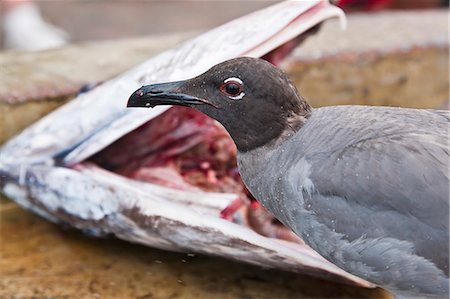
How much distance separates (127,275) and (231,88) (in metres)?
0.71

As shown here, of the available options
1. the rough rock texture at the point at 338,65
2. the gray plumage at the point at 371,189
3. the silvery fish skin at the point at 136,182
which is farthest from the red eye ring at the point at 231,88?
the rough rock texture at the point at 338,65

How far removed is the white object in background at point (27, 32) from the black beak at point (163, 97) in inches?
96.1

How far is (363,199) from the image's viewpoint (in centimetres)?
176

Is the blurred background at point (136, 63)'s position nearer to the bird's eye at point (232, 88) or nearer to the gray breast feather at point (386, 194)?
the gray breast feather at point (386, 194)

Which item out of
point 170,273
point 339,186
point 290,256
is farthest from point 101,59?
point 339,186

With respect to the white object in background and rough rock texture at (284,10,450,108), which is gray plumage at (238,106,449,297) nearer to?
rough rock texture at (284,10,450,108)

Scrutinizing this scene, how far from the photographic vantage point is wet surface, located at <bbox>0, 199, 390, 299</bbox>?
2277 millimetres

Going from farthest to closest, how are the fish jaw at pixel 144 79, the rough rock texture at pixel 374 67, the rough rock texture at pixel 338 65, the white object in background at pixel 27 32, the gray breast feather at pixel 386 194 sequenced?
the white object in background at pixel 27 32 < the rough rock texture at pixel 374 67 < the rough rock texture at pixel 338 65 < the fish jaw at pixel 144 79 < the gray breast feather at pixel 386 194

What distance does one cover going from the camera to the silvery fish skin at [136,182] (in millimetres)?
2215

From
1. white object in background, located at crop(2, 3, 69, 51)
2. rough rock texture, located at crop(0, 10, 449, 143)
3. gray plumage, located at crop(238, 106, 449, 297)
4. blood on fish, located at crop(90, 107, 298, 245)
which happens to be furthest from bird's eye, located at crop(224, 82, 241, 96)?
white object in background, located at crop(2, 3, 69, 51)

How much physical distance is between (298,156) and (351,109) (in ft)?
0.55

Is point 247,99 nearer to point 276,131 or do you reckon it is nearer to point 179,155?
point 276,131


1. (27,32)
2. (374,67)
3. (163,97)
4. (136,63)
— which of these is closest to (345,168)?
(163,97)

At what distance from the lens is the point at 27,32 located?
14.7ft
